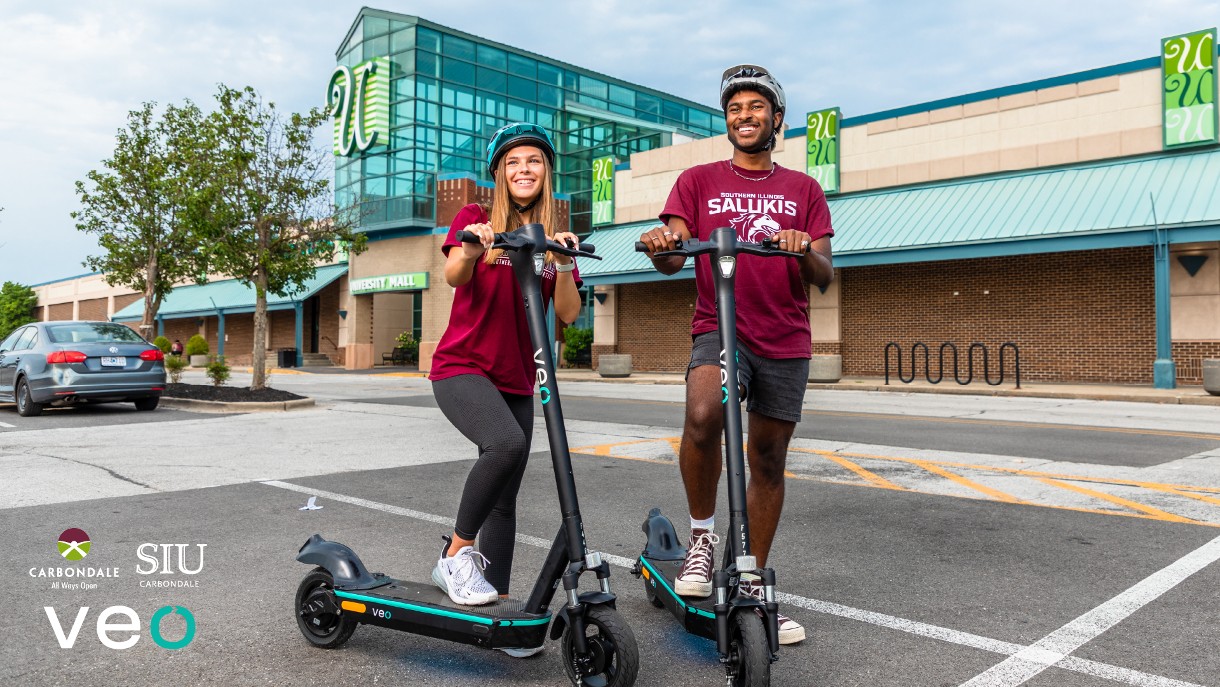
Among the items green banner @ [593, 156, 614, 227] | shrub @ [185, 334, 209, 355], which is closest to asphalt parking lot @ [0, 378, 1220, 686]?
green banner @ [593, 156, 614, 227]

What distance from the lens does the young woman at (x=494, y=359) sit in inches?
119

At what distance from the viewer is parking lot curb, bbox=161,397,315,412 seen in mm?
14422

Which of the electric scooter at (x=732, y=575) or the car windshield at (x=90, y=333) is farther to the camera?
the car windshield at (x=90, y=333)

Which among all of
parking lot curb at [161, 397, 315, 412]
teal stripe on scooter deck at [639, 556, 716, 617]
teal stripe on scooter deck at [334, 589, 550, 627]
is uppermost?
teal stripe on scooter deck at [334, 589, 550, 627]

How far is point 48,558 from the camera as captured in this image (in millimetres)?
4508

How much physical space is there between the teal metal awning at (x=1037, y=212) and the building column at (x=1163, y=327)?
0.45 meters

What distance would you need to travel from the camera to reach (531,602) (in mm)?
2898

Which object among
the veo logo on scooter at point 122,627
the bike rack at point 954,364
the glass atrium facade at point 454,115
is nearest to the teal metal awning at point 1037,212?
the bike rack at point 954,364

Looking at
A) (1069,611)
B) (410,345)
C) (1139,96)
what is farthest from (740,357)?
(410,345)

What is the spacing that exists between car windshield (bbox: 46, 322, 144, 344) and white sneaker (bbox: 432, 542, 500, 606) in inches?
496

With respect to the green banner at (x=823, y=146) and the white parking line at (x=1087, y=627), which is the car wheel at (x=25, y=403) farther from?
the green banner at (x=823, y=146)

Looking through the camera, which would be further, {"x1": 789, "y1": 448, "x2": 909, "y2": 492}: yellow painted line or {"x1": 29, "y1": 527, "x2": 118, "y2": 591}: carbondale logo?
{"x1": 789, "y1": 448, "x2": 909, "y2": 492}: yellow painted line

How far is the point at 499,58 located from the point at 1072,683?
3937cm

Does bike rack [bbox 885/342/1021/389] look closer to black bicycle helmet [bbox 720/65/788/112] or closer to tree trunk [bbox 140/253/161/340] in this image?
black bicycle helmet [bbox 720/65/788/112]
